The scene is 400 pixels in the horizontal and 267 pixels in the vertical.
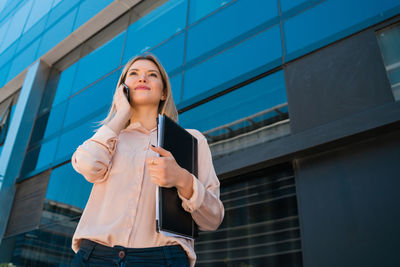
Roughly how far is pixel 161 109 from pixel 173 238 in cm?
84

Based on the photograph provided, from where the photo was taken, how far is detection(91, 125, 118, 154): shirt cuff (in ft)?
5.06

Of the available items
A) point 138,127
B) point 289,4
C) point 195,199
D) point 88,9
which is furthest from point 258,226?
point 88,9

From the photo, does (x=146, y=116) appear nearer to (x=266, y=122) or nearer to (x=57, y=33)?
(x=266, y=122)

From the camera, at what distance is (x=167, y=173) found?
127 cm

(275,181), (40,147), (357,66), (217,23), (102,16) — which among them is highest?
(102,16)

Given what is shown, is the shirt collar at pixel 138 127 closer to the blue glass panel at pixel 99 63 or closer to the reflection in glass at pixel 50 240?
the reflection in glass at pixel 50 240

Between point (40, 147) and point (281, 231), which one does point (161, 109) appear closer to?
point (281, 231)

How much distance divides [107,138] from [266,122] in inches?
→ 152

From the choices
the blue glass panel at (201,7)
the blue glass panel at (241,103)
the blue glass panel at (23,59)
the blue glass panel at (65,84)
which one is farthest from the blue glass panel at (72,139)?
Answer: the blue glass panel at (23,59)

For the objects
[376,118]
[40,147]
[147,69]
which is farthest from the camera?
[40,147]

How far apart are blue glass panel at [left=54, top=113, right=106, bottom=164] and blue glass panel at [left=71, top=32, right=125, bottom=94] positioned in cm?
142

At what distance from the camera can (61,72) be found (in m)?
11.5

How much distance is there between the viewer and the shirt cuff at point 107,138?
1542 mm

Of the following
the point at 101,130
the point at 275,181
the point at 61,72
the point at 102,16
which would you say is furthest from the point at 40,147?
the point at 101,130
